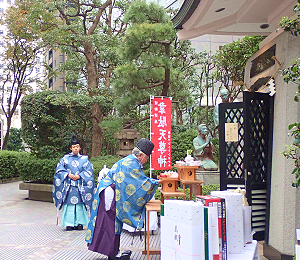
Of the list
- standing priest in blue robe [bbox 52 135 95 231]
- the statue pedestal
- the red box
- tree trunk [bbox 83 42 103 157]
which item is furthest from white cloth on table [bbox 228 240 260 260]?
tree trunk [bbox 83 42 103 157]

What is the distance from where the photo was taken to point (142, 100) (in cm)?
1052

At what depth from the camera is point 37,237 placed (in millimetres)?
6664

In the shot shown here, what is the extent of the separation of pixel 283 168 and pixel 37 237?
14.6 ft

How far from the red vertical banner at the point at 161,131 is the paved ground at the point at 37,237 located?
2782mm

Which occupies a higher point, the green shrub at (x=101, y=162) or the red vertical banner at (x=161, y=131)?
the red vertical banner at (x=161, y=131)

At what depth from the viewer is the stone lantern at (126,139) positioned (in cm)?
1054

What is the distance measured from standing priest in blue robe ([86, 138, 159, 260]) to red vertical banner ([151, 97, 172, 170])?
4.04m

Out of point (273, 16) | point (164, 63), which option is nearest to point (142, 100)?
point (164, 63)

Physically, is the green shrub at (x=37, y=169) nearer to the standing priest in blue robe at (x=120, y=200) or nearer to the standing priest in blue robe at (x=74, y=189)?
the standing priest in blue robe at (x=74, y=189)

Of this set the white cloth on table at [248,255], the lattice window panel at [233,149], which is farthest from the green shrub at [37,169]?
the white cloth on table at [248,255]

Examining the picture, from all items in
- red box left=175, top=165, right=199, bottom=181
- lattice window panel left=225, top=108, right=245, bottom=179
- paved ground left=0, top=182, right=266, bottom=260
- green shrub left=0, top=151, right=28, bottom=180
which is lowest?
paved ground left=0, top=182, right=266, bottom=260

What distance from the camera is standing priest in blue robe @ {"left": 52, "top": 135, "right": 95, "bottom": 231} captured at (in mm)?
7203

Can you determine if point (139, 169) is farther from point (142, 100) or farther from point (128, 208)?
point (142, 100)

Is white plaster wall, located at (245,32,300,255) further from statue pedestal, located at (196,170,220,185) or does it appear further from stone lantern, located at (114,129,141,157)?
stone lantern, located at (114,129,141,157)
